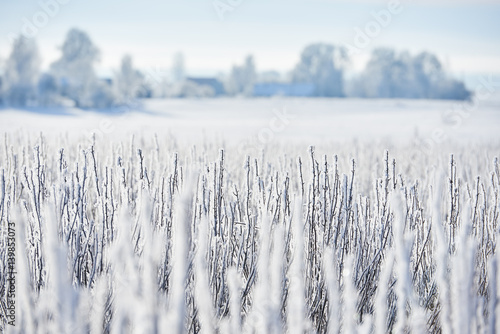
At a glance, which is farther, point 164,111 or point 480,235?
point 164,111

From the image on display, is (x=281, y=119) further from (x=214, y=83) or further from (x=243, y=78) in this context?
(x=214, y=83)

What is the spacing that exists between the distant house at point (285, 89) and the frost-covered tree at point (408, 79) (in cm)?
480

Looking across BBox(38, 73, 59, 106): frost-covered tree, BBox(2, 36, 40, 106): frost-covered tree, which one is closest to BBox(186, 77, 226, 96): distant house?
BBox(38, 73, 59, 106): frost-covered tree

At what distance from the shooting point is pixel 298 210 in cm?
154

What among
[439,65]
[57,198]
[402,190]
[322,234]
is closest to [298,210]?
[322,234]

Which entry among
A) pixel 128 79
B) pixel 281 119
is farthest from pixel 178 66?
pixel 281 119

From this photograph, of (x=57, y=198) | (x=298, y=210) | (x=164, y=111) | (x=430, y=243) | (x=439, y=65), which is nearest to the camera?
(x=298, y=210)

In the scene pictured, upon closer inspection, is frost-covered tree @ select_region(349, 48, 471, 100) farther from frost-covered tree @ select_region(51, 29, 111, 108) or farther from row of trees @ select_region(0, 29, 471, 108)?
frost-covered tree @ select_region(51, 29, 111, 108)

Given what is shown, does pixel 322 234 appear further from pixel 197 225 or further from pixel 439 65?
pixel 439 65

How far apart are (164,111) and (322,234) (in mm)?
24497

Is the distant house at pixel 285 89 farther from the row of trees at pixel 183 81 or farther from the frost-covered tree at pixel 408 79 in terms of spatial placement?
the frost-covered tree at pixel 408 79

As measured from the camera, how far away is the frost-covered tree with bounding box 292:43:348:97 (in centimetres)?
4019

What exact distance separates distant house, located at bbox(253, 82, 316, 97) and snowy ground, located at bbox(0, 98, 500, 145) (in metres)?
11.0

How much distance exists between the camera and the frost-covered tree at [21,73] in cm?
2361
